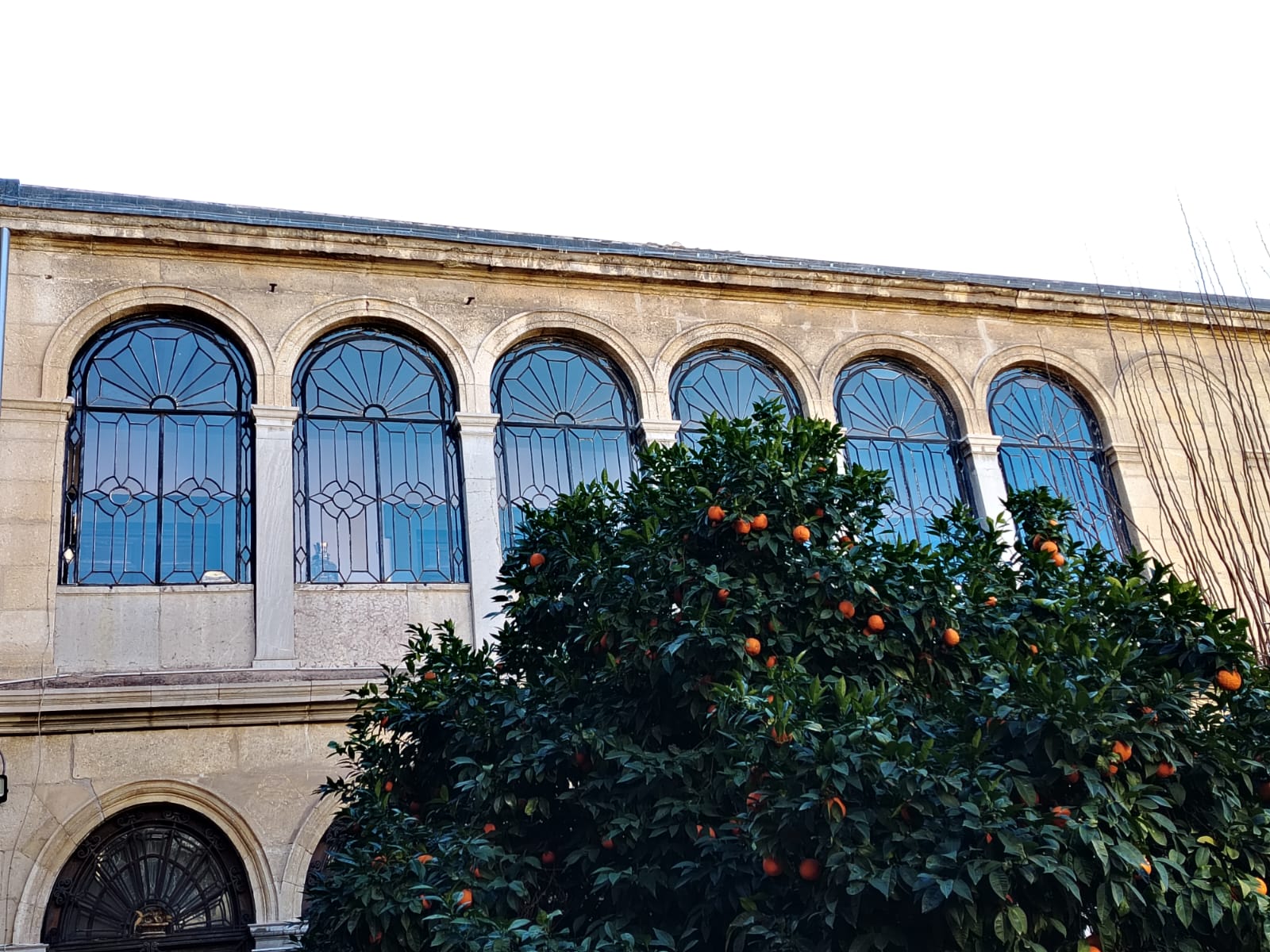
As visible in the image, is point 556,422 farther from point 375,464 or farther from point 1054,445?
point 1054,445

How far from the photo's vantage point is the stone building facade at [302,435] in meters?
10.4

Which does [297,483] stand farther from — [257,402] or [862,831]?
[862,831]

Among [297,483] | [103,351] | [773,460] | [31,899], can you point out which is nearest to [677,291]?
[297,483]

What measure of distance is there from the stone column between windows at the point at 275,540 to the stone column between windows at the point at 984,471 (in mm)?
7078

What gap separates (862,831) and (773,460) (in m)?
2.33

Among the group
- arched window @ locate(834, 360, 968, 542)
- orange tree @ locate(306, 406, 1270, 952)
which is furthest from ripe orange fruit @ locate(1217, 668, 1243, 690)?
arched window @ locate(834, 360, 968, 542)

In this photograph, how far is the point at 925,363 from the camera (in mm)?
13922

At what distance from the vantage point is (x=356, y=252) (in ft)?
40.7

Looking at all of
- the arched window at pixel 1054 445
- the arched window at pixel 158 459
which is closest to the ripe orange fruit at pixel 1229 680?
the arched window at pixel 1054 445

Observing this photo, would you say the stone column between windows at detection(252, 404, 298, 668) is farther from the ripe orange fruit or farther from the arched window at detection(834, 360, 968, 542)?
the ripe orange fruit

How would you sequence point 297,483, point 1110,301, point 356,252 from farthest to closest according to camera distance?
1. point 1110,301
2. point 356,252
3. point 297,483

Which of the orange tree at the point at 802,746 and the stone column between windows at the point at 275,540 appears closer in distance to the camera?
the orange tree at the point at 802,746

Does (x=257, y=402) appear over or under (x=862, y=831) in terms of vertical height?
over

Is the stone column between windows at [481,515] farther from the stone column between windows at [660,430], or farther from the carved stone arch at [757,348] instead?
the carved stone arch at [757,348]
